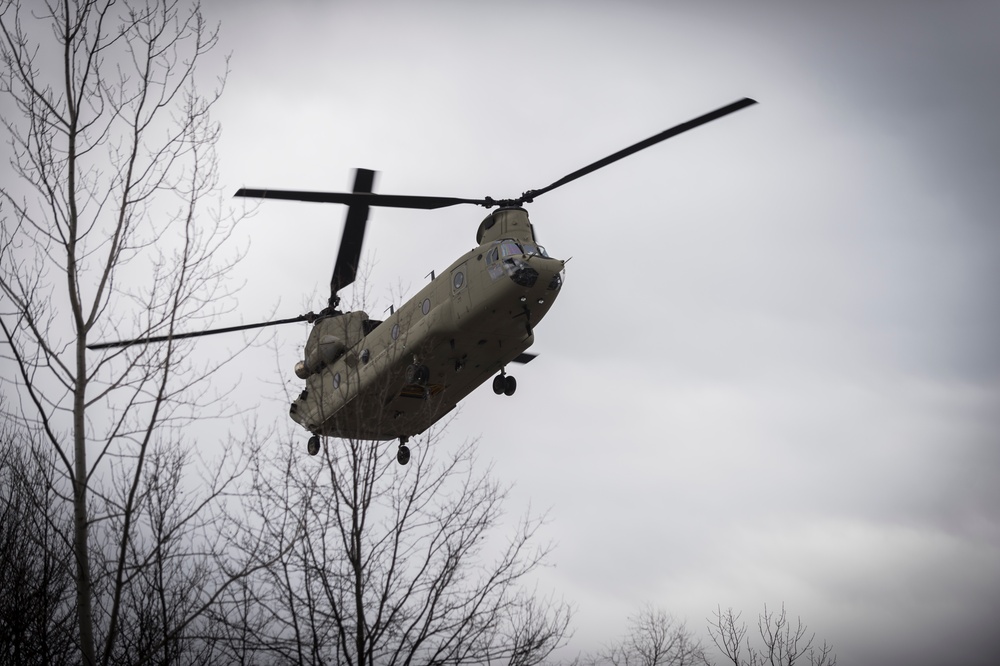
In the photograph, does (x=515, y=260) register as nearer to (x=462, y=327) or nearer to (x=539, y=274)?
(x=539, y=274)

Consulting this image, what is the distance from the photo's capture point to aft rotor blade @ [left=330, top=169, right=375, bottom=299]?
21.2m

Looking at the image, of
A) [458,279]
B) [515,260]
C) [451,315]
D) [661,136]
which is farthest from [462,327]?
[661,136]

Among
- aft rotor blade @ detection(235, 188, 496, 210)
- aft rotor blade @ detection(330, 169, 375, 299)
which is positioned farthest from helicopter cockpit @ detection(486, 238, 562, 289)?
aft rotor blade @ detection(330, 169, 375, 299)

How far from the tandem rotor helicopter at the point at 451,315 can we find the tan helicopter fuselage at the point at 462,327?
0.08 ft

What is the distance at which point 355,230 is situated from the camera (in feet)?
71.2

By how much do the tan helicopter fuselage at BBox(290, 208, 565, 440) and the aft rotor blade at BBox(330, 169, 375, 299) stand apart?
177 centimetres

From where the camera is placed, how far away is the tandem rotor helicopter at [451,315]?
1988 centimetres

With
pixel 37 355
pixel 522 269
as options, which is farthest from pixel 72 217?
pixel 522 269

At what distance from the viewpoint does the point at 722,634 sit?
861 inches

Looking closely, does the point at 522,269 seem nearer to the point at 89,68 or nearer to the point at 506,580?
the point at 506,580

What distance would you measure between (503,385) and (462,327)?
2.47m

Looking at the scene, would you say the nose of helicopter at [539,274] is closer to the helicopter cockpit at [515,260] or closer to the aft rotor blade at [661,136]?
the helicopter cockpit at [515,260]

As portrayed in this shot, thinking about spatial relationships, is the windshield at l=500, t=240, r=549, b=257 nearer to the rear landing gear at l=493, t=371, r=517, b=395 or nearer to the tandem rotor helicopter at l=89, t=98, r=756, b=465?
the tandem rotor helicopter at l=89, t=98, r=756, b=465

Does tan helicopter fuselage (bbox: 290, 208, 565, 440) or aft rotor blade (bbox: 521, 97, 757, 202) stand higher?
aft rotor blade (bbox: 521, 97, 757, 202)
